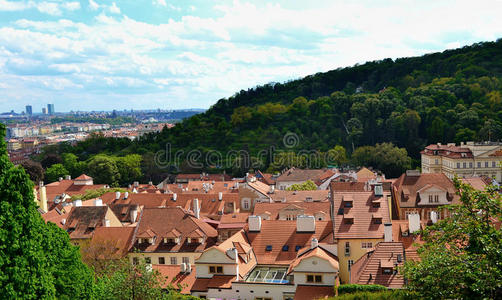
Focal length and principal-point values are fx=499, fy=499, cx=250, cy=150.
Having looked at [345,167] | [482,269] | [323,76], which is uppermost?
[323,76]

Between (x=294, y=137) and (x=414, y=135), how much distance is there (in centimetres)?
2536

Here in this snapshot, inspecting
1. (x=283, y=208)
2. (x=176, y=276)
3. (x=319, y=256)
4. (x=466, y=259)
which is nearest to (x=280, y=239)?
(x=319, y=256)

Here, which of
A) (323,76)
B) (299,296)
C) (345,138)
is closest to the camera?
(299,296)

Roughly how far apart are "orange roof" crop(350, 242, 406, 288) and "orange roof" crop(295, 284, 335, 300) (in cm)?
146

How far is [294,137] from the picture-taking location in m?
111

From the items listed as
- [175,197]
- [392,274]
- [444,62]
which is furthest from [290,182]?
[444,62]

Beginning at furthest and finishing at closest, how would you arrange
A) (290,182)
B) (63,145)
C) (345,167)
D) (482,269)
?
(63,145) → (345,167) → (290,182) → (482,269)

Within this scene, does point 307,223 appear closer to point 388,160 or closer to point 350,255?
point 350,255

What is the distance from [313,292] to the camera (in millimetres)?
25531

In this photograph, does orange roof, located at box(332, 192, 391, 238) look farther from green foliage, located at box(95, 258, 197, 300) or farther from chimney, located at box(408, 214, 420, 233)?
green foliage, located at box(95, 258, 197, 300)

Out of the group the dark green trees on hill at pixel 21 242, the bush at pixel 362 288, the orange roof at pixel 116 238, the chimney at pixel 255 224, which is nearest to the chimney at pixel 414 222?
the bush at pixel 362 288

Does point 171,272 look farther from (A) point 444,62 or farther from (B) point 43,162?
(A) point 444,62

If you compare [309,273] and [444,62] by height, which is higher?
[444,62]

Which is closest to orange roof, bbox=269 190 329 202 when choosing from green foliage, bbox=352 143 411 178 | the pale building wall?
the pale building wall
